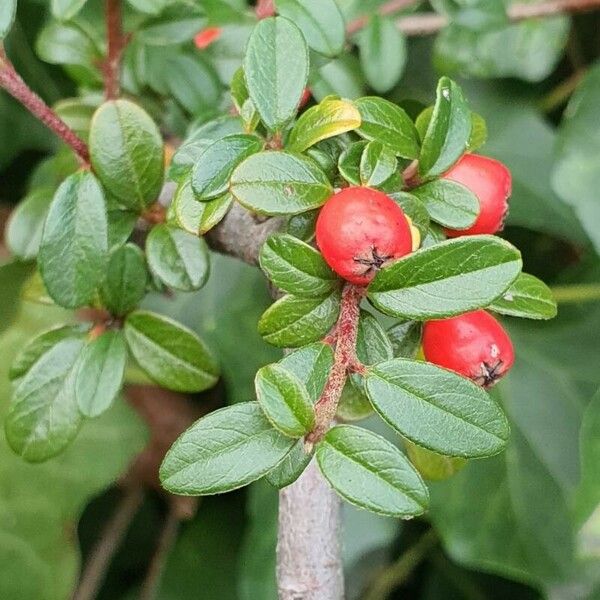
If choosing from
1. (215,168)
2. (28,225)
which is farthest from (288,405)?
(28,225)

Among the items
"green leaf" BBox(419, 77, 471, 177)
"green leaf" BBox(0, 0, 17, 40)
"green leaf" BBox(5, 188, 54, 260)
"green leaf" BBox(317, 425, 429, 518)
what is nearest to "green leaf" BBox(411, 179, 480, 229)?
"green leaf" BBox(419, 77, 471, 177)

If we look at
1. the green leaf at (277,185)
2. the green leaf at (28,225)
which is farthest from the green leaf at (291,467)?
the green leaf at (28,225)

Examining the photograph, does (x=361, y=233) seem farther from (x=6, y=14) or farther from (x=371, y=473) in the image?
(x=6, y=14)

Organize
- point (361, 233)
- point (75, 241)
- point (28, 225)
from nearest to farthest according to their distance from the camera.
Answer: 1. point (361, 233)
2. point (75, 241)
3. point (28, 225)

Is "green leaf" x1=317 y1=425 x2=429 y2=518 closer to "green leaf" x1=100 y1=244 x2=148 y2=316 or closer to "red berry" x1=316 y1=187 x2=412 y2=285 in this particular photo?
"red berry" x1=316 y1=187 x2=412 y2=285

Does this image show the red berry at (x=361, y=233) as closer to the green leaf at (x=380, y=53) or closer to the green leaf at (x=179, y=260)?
the green leaf at (x=179, y=260)

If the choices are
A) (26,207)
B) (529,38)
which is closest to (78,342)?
(26,207)
